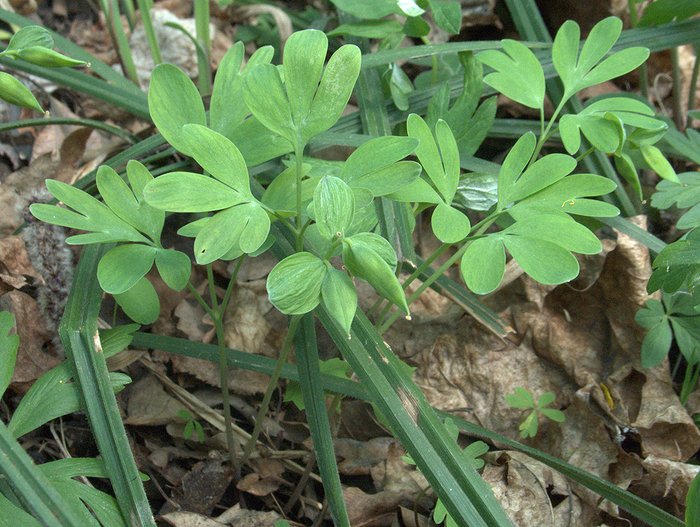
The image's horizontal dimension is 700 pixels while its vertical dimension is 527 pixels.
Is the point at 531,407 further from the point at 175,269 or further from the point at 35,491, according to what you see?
the point at 35,491

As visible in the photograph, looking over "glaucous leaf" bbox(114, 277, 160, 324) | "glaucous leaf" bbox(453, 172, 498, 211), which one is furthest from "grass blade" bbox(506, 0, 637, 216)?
"glaucous leaf" bbox(114, 277, 160, 324)

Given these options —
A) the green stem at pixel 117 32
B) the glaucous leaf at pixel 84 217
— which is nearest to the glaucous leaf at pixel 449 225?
the glaucous leaf at pixel 84 217

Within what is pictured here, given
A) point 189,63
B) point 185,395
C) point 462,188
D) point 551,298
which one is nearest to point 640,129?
point 462,188

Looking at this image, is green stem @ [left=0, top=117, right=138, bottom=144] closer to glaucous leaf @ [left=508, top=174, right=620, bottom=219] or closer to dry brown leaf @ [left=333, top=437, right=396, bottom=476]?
dry brown leaf @ [left=333, top=437, right=396, bottom=476]

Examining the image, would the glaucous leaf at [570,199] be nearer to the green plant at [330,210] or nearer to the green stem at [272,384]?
the green plant at [330,210]

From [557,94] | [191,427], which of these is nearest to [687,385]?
[557,94]
